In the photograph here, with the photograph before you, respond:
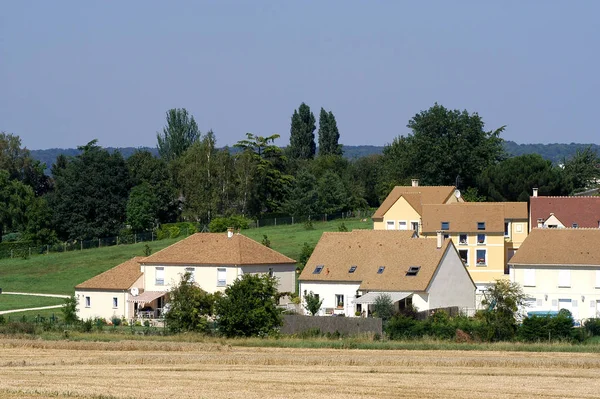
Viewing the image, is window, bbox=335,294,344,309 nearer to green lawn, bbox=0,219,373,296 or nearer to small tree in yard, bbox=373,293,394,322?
small tree in yard, bbox=373,293,394,322

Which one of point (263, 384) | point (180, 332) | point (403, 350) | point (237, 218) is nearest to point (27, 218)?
point (237, 218)

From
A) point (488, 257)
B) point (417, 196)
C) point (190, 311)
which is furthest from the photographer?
point (417, 196)

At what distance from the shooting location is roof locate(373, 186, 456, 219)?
8869cm

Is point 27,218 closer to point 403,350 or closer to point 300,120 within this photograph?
point 300,120

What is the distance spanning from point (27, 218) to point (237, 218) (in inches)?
892

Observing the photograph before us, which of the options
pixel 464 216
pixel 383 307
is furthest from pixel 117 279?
pixel 464 216

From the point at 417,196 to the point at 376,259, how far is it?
20815 millimetres

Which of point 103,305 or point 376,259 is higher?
point 376,259

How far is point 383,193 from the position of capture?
120812 millimetres

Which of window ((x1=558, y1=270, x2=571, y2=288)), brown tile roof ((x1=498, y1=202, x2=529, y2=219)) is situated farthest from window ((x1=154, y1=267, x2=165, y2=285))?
brown tile roof ((x1=498, y1=202, x2=529, y2=219))

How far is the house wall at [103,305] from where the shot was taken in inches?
2800

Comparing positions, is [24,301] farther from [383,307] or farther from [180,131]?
[180,131]

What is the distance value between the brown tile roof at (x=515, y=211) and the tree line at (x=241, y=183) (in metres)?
22.7

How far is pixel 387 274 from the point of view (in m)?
67.6
